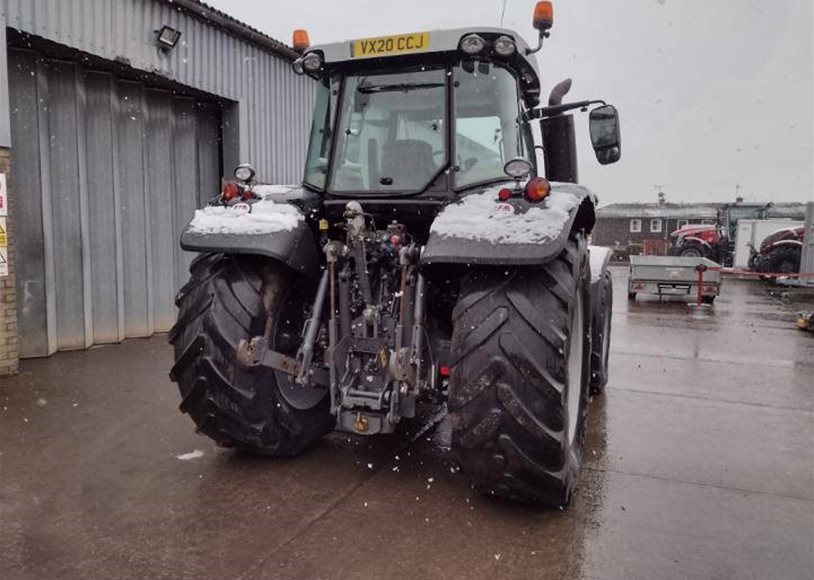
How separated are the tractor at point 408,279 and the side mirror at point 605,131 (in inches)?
0.6

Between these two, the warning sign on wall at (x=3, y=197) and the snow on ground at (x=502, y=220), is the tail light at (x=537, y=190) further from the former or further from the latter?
the warning sign on wall at (x=3, y=197)

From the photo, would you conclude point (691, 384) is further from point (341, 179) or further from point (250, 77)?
point (250, 77)

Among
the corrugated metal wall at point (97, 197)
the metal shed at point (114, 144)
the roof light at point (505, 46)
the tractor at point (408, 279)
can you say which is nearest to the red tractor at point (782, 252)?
the metal shed at point (114, 144)

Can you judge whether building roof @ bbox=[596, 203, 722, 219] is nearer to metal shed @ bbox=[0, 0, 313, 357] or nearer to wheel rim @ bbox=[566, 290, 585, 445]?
metal shed @ bbox=[0, 0, 313, 357]

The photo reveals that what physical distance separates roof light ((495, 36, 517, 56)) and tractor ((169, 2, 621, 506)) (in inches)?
0.5

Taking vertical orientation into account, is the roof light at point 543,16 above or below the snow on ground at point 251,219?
above

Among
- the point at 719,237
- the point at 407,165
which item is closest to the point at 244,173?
the point at 407,165

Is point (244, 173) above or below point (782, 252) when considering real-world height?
above

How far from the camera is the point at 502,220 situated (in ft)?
10.1

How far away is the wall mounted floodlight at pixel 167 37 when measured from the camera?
7562mm

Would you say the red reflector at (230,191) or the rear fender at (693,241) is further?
the rear fender at (693,241)

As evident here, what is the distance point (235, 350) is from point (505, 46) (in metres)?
2.27

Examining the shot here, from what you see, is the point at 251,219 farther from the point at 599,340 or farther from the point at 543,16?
the point at 599,340

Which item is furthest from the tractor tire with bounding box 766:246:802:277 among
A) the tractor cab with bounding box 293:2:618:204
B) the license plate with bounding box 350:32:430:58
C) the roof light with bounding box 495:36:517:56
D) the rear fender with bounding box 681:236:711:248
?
the license plate with bounding box 350:32:430:58
